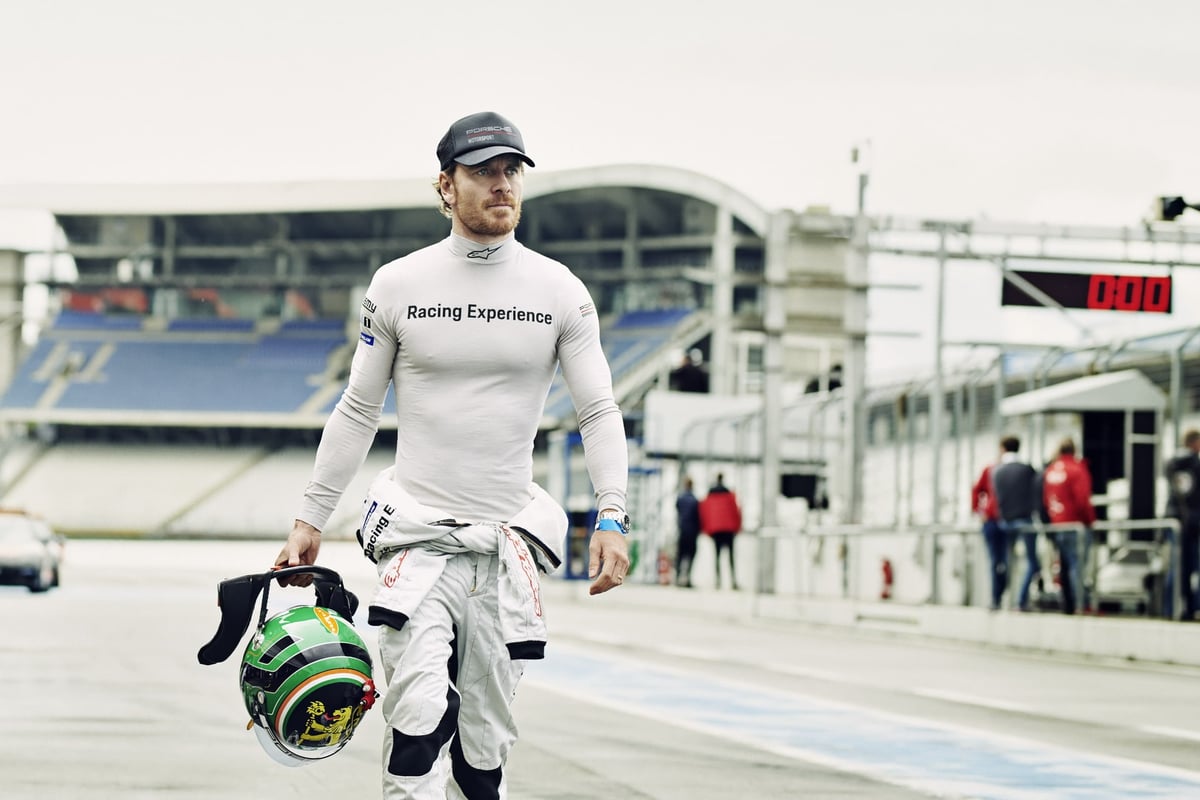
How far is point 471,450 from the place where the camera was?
4805mm

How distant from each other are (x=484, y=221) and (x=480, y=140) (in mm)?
187

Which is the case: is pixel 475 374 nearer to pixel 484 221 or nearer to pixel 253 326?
pixel 484 221

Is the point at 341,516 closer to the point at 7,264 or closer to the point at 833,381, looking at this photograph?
the point at 7,264

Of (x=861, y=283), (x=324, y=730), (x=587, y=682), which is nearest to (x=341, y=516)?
(x=861, y=283)

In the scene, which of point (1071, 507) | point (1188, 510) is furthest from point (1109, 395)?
point (1188, 510)

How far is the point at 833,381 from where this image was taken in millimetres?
33375

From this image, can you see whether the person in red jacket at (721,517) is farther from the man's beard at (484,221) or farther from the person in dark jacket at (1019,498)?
the man's beard at (484,221)

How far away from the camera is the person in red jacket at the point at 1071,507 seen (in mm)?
18250

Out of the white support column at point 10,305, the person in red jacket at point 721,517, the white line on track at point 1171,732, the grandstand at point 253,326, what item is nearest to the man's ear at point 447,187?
the white line on track at point 1171,732

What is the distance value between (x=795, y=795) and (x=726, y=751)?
1.69 meters

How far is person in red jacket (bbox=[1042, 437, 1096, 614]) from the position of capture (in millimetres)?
18250

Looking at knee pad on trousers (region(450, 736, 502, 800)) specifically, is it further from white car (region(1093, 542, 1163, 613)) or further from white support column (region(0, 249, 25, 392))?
white support column (region(0, 249, 25, 392))

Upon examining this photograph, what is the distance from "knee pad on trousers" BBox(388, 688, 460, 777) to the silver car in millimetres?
25352

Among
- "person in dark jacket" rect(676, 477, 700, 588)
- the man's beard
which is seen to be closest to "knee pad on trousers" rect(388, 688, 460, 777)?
the man's beard
